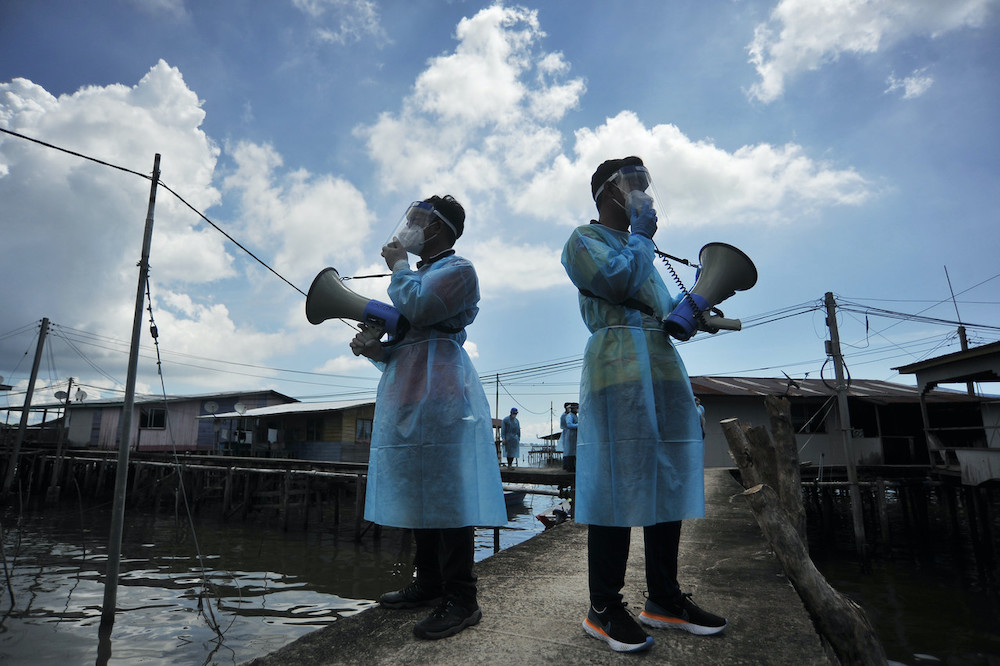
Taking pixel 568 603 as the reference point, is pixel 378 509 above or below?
above

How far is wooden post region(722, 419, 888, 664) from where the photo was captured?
1.89m

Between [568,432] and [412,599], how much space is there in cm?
1258

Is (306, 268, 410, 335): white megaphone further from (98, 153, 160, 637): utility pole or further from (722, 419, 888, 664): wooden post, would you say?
(98, 153, 160, 637): utility pole

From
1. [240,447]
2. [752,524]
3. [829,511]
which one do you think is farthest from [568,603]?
[240,447]

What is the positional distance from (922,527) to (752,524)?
1564cm

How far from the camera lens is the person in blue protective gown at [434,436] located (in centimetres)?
252

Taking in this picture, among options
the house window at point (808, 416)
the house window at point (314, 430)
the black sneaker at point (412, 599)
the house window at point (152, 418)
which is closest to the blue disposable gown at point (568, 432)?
the house window at point (808, 416)

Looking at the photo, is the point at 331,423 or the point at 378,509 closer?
the point at 378,509

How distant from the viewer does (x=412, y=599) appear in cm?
272

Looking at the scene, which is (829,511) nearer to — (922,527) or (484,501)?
(922,527)

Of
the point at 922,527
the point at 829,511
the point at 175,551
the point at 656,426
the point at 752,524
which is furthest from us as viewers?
the point at 829,511

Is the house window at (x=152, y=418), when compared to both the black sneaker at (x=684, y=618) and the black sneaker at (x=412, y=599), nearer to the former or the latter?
the black sneaker at (x=412, y=599)

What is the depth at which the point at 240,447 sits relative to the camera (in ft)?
90.2

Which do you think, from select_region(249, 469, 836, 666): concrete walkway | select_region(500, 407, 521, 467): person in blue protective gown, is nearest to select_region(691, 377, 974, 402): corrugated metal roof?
select_region(500, 407, 521, 467): person in blue protective gown
